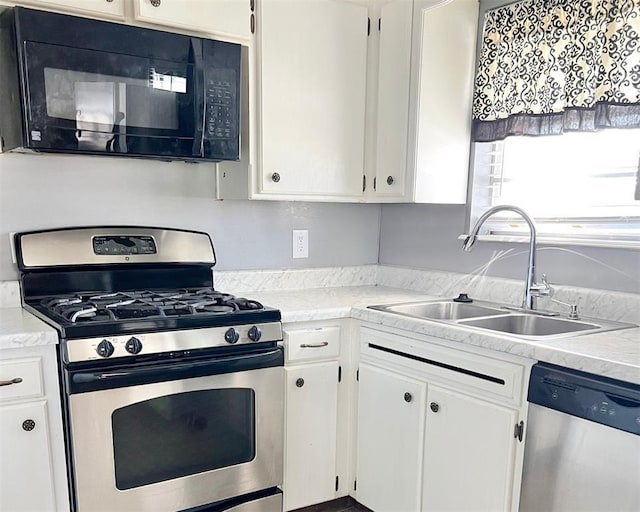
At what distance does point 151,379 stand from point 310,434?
0.72 meters

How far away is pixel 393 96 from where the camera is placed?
2221mm

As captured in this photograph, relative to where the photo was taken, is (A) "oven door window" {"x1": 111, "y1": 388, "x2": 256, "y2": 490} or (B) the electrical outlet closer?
(A) "oven door window" {"x1": 111, "y1": 388, "x2": 256, "y2": 490}

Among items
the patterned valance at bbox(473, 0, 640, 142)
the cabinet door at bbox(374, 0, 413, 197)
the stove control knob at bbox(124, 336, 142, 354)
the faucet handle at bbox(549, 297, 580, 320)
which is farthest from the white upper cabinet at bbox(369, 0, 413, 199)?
the stove control knob at bbox(124, 336, 142, 354)

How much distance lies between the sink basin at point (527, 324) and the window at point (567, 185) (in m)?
0.32

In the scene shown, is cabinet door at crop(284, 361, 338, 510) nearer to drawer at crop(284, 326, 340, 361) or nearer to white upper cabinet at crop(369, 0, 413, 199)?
drawer at crop(284, 326, 340, 361)

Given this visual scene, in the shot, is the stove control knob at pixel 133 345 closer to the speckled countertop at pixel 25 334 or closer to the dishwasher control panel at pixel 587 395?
the speckled countertop at pixel 25 334

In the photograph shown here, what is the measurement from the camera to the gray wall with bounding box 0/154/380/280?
1.92 m

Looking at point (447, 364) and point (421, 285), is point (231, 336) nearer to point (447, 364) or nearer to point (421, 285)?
point (447, 364)

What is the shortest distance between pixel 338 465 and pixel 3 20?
1986 millimetres

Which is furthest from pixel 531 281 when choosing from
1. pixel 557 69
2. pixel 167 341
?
pixel 167 341

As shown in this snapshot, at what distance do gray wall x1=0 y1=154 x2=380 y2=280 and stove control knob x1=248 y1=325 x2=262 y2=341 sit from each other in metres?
0.64

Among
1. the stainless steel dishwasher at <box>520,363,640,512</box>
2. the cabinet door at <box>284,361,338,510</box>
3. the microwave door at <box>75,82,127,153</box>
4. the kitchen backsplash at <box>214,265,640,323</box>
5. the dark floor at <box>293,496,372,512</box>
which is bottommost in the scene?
the dark floor at <box>293,496,372,512</box>

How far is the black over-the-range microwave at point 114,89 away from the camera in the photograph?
1.60 meters

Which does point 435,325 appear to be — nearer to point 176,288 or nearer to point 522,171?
point 522,171
